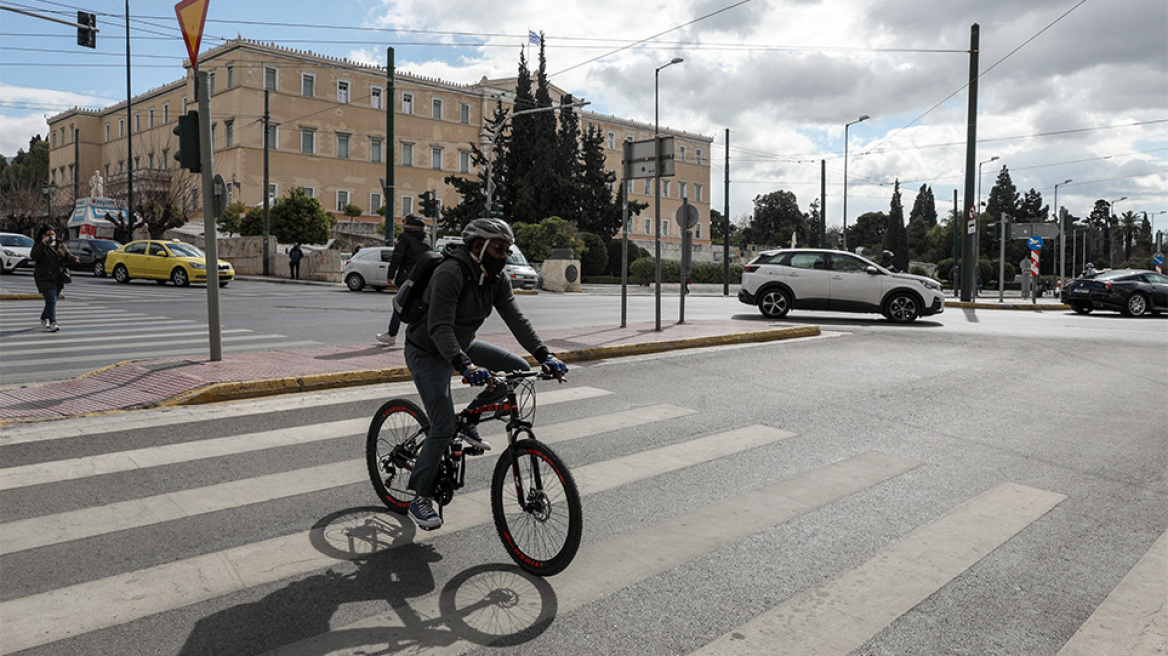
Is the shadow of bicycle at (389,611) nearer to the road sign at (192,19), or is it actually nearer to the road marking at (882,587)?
the road marking at (882,587)

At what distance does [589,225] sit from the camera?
179 feet

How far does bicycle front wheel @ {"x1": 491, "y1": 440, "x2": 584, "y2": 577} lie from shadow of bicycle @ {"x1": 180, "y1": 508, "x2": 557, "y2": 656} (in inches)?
4.4

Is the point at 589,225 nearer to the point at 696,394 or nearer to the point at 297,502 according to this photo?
the point at 696,394

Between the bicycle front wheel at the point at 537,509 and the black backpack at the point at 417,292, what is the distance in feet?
2.98

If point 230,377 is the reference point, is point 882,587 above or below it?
below

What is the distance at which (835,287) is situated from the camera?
60.7 feet

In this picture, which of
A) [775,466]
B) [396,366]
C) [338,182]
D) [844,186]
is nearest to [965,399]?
[775,466]

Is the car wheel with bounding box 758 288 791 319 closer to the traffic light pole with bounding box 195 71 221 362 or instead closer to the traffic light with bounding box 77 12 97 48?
the traffic light pole with bounding box 195 71 221 362

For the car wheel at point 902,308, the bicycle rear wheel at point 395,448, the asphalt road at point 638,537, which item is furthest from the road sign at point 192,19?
the car wheel at point 902,308

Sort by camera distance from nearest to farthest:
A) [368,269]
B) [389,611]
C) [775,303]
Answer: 1. [389,611]
2. [775,303]
3. [368,269]

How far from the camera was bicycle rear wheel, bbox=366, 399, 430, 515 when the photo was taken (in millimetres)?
4672

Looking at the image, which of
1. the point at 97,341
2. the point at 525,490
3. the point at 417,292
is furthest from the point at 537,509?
the point at 97,341

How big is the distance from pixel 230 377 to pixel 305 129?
60.2 meters

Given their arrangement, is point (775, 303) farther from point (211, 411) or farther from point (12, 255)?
point (12, 255)
